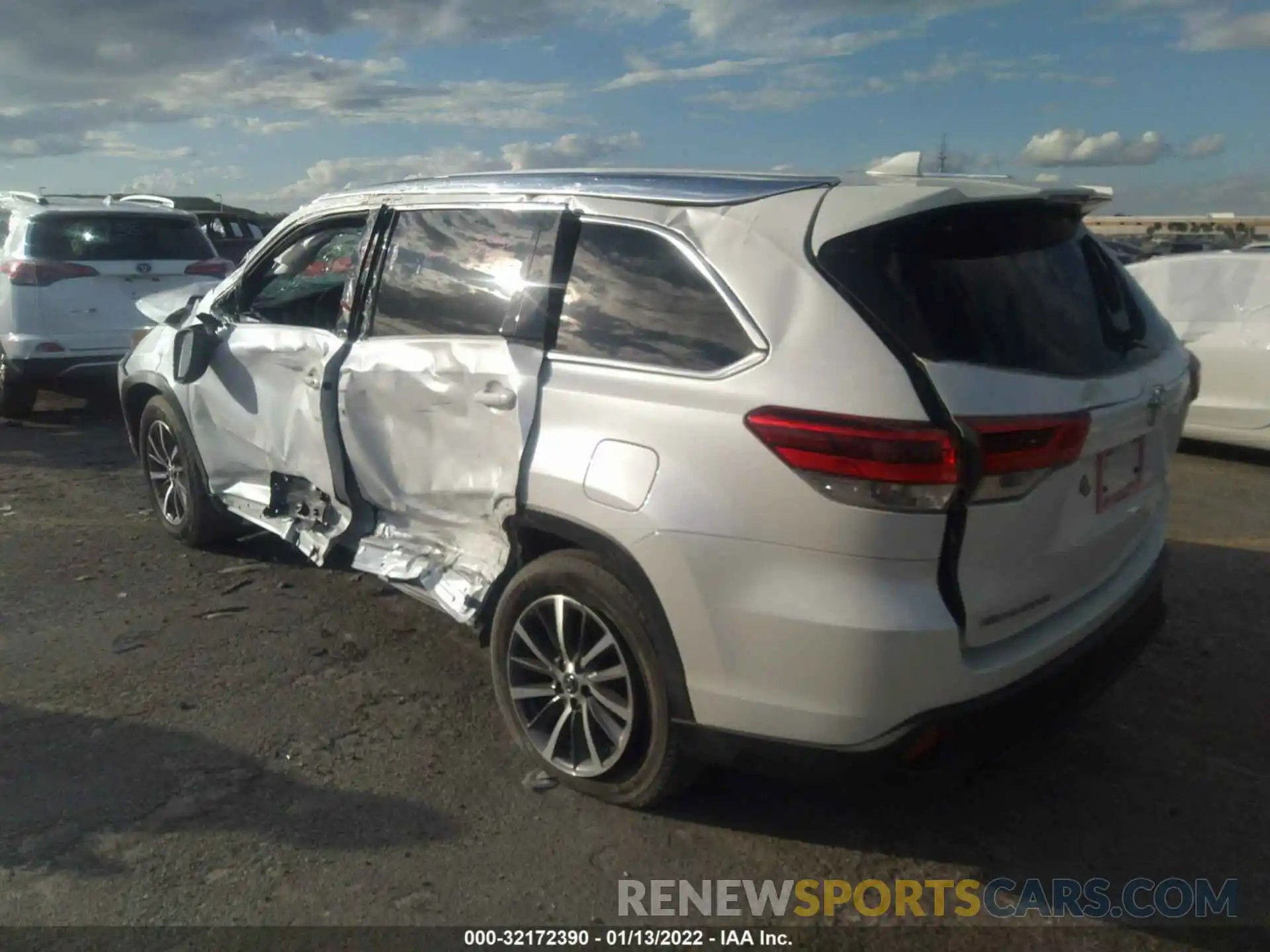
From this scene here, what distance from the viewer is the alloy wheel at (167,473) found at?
5.68 m

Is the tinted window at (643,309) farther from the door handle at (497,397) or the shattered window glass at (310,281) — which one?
the shattered window glass at (310,281)

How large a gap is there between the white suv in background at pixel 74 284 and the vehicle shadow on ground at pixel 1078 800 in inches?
302

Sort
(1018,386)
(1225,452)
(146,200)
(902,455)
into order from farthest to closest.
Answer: (146,200) < (1225,452) < (1018,386) < (902,455)

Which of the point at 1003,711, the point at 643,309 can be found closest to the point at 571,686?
the point at 643,309

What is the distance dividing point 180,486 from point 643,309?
11.6 feet

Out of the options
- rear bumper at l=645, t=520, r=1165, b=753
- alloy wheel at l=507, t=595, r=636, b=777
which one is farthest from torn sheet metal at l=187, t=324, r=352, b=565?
rear bumper at l=645, t=520, r=1165, b=753

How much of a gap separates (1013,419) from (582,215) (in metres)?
1.52

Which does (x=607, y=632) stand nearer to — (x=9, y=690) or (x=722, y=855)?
(x=722, y=855)

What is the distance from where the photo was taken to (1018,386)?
2756 millimetres

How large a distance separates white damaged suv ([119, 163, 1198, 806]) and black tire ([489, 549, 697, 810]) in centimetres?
1

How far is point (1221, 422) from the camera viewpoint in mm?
7969

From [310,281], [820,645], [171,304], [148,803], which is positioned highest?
[310,281]

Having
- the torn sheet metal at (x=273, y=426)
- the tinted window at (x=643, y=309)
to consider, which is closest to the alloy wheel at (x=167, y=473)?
the torn sheet metal at (x=273, y=426)

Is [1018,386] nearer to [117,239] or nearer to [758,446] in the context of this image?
[758,446]
